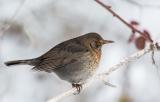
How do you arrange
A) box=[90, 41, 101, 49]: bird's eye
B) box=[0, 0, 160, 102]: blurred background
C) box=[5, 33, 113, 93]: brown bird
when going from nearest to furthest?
1. box=[5, 33, 113, 93]: brown bird
2. box=[90, 41, 101, 49]: bird's eye
3. box=[0, 0, 160, 102]: blurred background

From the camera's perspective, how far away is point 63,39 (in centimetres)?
914

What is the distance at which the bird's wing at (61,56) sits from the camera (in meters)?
7.10

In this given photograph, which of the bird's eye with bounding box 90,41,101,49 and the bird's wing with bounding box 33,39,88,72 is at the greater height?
the bird's eye with bounding box 90,41,101,49

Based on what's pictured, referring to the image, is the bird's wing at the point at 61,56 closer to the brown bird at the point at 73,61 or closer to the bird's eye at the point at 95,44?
the brown bird at the point at 73,61

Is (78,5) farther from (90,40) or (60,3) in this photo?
(90,40)

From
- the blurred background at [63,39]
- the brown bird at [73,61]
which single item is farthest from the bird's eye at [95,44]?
the blurred background at [63,39]

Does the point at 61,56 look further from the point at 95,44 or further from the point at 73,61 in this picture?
the point at 95,44

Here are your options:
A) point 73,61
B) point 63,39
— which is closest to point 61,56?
point 73,61

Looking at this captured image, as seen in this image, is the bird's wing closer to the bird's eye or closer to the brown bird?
the brown bird

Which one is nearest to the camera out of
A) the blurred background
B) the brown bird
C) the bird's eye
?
the brown bird

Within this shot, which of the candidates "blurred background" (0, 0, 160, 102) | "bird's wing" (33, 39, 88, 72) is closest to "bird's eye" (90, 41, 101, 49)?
"bird's wing" (33, 39, 88, 72)

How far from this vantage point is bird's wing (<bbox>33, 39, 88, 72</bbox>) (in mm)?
7098

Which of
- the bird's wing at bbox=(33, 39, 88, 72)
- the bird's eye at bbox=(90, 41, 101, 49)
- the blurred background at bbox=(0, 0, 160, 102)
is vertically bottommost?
the blurred background at bbox=(0, 0, 160, 102)

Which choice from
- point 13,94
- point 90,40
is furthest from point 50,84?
point 90,40
